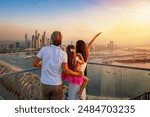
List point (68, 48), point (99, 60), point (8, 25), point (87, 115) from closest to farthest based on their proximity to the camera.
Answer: point (68, 48)
point (87, 115)
point (99, 60)
point (8, 25)

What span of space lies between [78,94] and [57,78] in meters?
0.34

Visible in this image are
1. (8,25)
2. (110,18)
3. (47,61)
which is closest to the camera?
(47,61)

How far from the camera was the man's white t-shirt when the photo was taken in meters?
2.15

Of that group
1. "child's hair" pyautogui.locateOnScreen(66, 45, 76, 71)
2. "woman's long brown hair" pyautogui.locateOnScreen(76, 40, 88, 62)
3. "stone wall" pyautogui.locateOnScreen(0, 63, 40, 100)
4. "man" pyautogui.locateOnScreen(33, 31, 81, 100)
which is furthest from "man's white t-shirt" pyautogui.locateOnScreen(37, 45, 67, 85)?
"stone wall" pyautogui.locateOnScreen(0, 63, 40, 100)

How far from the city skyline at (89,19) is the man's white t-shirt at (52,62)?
2053 millimetres

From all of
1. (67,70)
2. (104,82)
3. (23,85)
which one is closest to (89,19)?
(104,82)

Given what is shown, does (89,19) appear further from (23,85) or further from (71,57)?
(71,57)

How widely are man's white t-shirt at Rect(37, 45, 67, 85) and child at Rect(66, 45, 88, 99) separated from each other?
0.19 m

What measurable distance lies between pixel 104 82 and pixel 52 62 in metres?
1.43

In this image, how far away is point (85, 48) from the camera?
2506mm

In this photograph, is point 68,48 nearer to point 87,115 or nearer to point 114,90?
point 87,115

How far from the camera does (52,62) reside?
2.16 m

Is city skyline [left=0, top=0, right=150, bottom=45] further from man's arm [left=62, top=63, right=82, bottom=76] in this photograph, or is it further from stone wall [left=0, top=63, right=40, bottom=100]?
man's arm [left=62, top=63, right=82, bottom=76]

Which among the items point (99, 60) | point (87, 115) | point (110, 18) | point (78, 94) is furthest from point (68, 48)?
point (110, 18)
